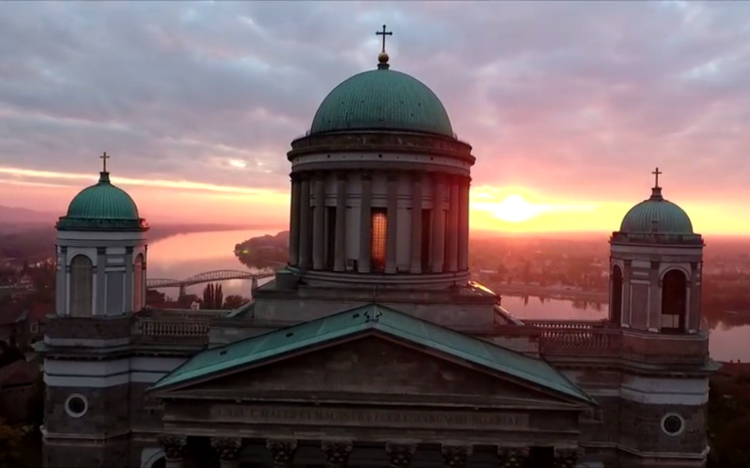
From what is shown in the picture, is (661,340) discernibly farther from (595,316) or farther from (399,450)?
(595,316)

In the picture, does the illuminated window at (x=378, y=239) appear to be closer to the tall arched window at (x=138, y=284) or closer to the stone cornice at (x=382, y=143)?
the stone cornice at (x=382, y=143)

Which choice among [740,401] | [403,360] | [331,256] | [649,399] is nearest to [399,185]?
[331,256]

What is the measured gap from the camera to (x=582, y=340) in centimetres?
2066

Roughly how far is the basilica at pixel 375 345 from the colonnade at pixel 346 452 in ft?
0.15

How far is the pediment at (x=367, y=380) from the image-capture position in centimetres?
1650

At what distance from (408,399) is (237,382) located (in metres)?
4.93

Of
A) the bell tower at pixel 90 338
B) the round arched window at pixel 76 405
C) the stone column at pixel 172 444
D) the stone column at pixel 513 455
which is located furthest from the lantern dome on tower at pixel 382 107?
the round arched window at pixel 76 405

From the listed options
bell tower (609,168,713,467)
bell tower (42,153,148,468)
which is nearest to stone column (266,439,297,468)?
bell tower (42,153,148,468)

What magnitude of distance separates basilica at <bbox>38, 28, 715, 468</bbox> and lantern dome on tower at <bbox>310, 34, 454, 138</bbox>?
9cm

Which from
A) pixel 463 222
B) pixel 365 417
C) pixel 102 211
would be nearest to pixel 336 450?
pixel 365 417

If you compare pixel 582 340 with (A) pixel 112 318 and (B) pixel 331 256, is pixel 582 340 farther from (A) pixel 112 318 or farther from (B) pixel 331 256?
(A) pixel 112 318

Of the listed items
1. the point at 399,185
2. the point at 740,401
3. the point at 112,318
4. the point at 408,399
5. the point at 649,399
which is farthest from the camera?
the point at 740,401

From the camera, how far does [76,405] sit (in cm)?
2097

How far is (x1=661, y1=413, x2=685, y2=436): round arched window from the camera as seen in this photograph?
19.7m
